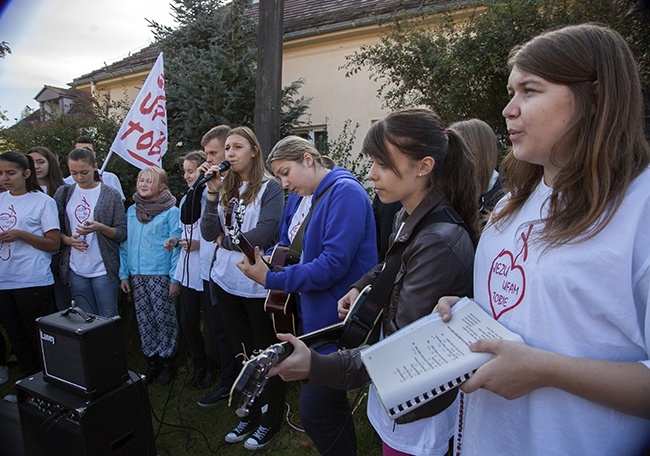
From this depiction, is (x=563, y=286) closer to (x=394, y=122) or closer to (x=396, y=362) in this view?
(x=396, y=362)

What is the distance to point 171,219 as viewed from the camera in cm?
414

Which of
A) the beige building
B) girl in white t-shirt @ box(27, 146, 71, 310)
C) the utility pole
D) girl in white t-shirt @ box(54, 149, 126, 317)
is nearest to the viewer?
girl in white t-shirt @ box(54, 149, 126, 317)

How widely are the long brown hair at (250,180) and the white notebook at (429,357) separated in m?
2.31

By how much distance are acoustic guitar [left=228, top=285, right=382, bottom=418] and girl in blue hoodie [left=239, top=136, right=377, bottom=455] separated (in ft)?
1.73

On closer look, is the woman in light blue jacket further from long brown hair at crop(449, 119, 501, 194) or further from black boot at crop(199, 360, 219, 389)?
long brown hair at crop(449, 119, 501, 194)

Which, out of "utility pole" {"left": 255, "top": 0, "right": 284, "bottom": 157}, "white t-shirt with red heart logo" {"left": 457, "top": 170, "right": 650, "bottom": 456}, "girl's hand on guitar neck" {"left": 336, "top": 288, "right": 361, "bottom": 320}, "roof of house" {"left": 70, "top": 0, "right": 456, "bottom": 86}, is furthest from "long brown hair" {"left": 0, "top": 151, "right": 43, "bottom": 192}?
"roof of house" {"left": 70, "top": 0, "right": 456, "bottom": 86}

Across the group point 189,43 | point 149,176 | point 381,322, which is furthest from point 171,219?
point 189,43

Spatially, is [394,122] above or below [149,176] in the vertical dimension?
above

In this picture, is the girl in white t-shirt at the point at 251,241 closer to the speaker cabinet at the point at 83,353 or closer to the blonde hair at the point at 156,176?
the speaker cabinet at the point at 83,353

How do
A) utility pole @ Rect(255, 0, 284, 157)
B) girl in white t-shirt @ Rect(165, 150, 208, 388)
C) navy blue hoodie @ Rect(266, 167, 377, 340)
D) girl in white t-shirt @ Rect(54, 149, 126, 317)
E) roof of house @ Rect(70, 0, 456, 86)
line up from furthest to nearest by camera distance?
1. roof of house @ Rect(70, 0, 456, 86)
2. utility pole @ Rect(255, 0, 284, 157)
3. girl in white t-shirt @ Rect(54, 149, 126, 317)
4. girl in white t-shirt @ Rect(165, 150, 208, 388)
5. navy blue hoodie @ Rect(266, 167, 377, 340)

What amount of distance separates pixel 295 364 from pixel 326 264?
108cm

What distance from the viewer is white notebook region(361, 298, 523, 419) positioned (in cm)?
108

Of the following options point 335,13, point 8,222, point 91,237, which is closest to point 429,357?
point 91,237

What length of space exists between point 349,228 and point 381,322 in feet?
2.17
